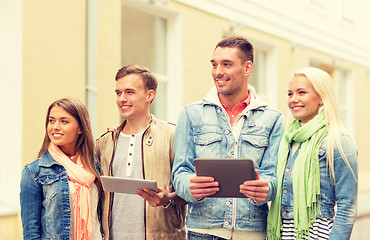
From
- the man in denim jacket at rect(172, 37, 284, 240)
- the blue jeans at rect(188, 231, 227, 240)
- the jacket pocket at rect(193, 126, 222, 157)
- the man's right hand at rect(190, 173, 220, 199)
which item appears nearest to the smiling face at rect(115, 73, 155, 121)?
the man in denim jacket at rect(172, 37, 284, 240)

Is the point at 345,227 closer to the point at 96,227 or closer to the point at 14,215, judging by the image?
the point at 96,227

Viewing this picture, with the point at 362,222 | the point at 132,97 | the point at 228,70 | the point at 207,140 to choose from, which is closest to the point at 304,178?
the point at 207,140

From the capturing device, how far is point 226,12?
25.7 ft

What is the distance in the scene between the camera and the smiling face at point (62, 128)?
9.45 ft

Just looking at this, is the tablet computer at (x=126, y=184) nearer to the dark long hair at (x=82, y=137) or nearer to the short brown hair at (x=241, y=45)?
the dark long hair at (x=82, y=137)

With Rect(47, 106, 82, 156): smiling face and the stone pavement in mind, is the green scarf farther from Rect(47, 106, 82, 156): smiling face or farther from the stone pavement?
the stone pavement

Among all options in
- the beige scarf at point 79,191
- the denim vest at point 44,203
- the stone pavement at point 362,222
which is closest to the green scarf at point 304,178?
the beige scarf at point 79,191

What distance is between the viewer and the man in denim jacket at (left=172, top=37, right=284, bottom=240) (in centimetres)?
265

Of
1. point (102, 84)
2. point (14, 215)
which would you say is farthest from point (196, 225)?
point (102, 84)

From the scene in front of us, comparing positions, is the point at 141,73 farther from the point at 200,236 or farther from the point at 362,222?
the point at 362,222

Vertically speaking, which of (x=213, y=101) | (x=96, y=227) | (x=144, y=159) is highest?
(x=213, y=101)

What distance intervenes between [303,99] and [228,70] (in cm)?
44

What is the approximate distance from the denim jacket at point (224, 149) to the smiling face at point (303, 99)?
0.39 ft

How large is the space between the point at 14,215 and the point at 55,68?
4.92 ft
